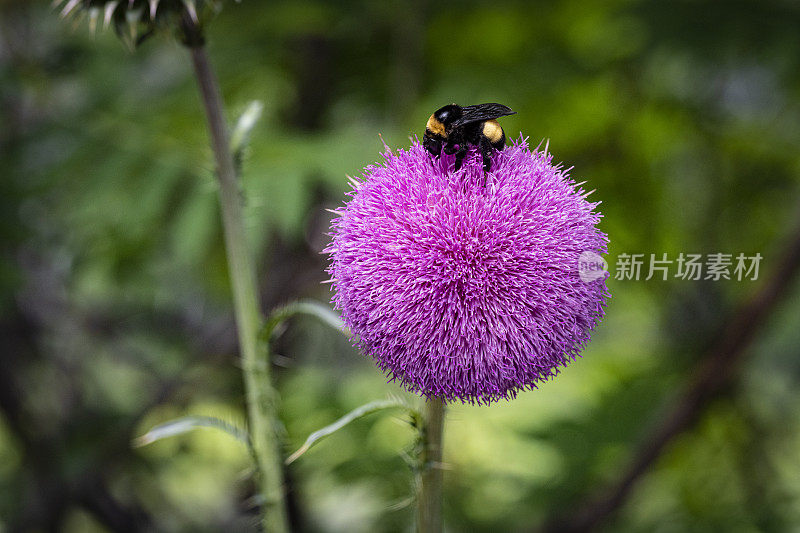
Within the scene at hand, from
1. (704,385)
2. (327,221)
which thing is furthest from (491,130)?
(327,221)

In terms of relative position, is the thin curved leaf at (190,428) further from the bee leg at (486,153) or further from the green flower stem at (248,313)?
the bee leg at (486,153)

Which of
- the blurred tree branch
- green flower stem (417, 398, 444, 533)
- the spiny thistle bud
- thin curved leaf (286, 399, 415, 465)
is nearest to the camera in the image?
thin curved leaf (286, 399, 415, 465)

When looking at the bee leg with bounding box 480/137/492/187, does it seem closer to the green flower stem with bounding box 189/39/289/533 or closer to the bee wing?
the bee wing

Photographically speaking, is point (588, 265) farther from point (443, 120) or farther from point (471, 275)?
point (443, 120)

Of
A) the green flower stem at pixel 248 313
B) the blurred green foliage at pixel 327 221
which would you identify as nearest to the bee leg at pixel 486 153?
the green flower stem at pixel 248 313

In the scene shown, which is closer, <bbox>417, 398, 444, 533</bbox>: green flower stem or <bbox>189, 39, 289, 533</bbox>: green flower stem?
<bbox>417, 398, 444, 533</bbox>: green flower stem

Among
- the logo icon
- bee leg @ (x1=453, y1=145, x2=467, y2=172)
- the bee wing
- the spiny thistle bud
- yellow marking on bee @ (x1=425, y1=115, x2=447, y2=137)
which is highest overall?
the spiny thistle bud

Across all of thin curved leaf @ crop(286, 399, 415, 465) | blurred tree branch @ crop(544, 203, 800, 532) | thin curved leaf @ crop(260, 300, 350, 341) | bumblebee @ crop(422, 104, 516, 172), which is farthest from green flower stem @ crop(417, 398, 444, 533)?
blurred tree branch @ crop(544, 203, 800, 532)
